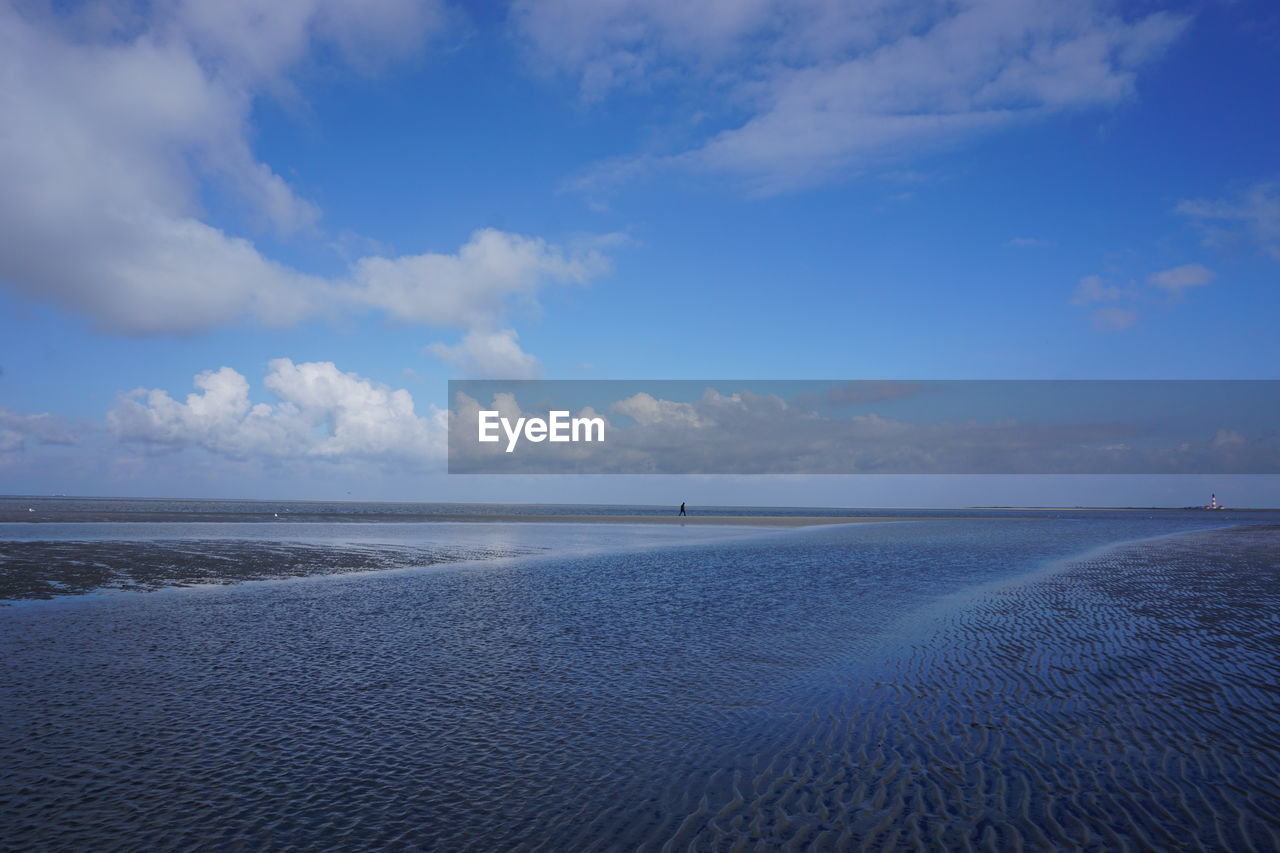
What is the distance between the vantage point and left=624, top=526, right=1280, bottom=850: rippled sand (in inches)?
298

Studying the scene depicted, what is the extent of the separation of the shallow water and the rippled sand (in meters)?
0.05

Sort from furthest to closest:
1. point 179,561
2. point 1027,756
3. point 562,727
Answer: point 179,561
point 562,727
point 1027,756

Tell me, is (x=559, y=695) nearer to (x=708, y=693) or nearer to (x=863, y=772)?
(x=708, y=693)

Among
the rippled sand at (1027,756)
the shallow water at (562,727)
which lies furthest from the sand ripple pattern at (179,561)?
the rippled sand at (1027,756)

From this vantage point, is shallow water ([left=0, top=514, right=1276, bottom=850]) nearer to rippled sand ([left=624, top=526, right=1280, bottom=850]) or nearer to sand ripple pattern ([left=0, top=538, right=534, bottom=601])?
rippled sand ([left=624, top=526, right=1280, bottom=850])

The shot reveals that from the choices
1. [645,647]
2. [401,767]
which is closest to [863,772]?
[401,767]

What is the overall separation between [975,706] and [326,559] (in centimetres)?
3205

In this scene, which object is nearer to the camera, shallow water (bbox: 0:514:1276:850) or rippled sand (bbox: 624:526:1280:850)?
rippled sand (bbox: 624:526:1280:850)

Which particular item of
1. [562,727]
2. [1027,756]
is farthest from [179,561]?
[1027,756]

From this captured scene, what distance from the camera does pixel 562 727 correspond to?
35.6ft

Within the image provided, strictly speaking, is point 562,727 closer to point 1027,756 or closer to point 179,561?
point 1027,756

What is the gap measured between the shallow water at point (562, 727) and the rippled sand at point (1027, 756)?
0.17 feet

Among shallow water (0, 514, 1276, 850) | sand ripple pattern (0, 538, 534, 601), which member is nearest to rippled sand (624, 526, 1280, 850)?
shallow water (0, 514, 1276, 850)

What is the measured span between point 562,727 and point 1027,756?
6422 millimetres
